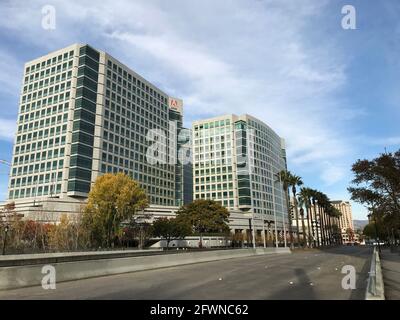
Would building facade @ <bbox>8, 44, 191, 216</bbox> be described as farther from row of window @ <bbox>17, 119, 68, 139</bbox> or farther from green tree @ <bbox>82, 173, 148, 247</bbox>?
green tree @ <bbox>82, 173, 148, 247</bbox>

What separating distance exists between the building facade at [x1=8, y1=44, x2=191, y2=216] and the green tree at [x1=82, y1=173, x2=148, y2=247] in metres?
27.3

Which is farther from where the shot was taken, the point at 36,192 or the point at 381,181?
the point at 36,192

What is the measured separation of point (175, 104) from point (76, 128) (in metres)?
58.0

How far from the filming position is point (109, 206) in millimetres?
61625

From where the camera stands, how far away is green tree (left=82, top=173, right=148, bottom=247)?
57.6 meters

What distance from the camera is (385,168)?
3191cm

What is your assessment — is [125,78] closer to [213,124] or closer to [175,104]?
[175,104]

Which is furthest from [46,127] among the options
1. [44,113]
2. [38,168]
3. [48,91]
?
[38,168]

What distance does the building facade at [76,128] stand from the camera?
9188 cm

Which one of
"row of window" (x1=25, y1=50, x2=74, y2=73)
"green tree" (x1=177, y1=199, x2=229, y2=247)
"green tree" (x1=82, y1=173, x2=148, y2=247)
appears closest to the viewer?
"green tree" (x1=82, y1=173, x2=148, y2=247)

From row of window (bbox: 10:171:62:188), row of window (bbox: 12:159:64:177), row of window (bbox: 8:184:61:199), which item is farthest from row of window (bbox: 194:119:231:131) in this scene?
row of window (bbox: 8:184:61:199)

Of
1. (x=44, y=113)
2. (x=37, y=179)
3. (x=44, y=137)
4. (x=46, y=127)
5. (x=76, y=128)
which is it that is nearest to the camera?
(x=37, y=179)

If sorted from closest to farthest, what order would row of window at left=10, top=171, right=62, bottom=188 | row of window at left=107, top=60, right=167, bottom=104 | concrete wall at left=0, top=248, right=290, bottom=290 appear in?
concrete wall at left=0, top=248, right=290, bottom=290, row of window at left=10, top=171, right=62, bottom=188, row of window at left=107, top=60, right=167, bottom=104

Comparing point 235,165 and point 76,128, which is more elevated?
point 76,128
